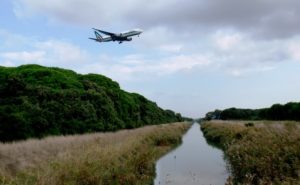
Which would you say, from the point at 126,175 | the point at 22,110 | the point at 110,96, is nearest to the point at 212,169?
the point at 126,175

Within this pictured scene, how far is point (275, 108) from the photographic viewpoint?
109 m

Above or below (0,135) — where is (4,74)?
above

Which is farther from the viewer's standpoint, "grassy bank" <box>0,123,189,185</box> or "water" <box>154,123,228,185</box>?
"water" <box>154,123,228,185</box>

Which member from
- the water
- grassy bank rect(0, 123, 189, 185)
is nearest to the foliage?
grassy bank rect(0, 123, 189, 185)

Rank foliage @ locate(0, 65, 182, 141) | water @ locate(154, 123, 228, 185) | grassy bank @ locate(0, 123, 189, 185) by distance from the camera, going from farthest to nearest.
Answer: foliage @ locate(0, 65, 182, 141) < water @ locate(154, 123, 228, 185) < grassy bank @ locate(0, 123, 189, 185)

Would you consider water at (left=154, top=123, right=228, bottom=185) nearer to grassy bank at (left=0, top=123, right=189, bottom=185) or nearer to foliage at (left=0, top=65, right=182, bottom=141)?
grassy bank at (left=0, top=123, right=189, bottom=185)

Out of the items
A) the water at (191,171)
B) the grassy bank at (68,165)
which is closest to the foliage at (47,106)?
the grassy bank at (68,165)

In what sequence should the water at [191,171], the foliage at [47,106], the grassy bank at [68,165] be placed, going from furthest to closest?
the foliage at [47,106]
the water at [191,171]
the grassy bank at [68,165]

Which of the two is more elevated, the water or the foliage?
the foliage

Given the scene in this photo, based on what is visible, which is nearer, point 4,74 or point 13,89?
point 13,89

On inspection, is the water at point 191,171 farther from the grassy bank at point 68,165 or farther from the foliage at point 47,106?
the foliage at point 47,106

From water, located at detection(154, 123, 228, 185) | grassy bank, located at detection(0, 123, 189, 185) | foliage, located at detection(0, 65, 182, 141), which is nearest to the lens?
grassy bank, located at detection(0, 123, 189, 185)

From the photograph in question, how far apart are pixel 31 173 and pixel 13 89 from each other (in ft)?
45.9

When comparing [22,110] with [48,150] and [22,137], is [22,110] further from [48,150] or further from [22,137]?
[48,150]
